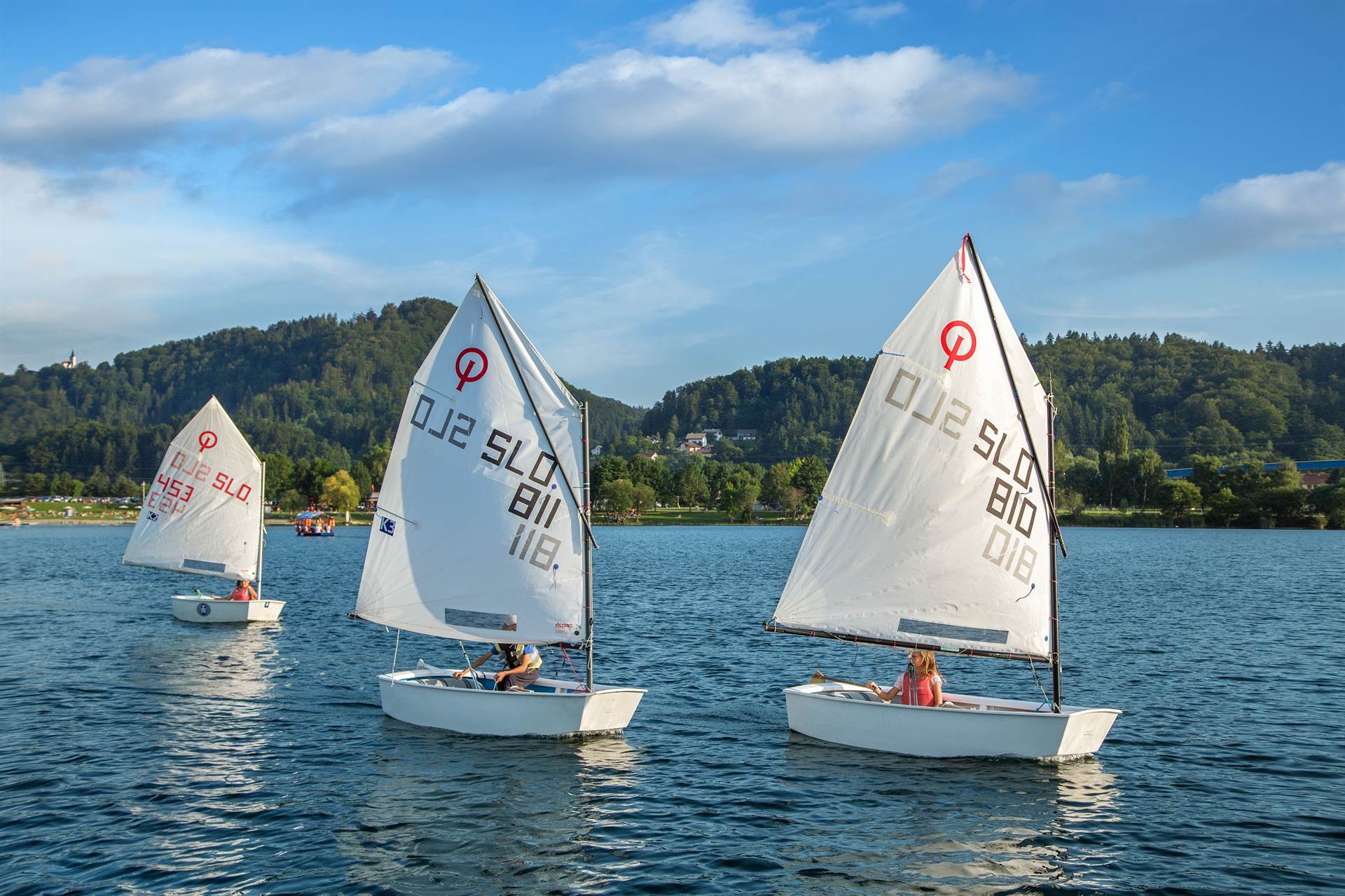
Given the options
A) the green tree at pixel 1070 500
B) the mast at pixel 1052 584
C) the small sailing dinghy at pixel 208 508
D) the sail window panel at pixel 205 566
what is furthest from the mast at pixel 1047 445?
the green tree at pixel 1070 500

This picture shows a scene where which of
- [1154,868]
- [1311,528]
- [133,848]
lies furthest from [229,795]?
Result: [1311,528]

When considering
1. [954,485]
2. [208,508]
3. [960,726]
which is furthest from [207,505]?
[960,726]

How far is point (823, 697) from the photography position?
22828mm

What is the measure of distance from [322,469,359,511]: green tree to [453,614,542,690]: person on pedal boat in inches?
6992

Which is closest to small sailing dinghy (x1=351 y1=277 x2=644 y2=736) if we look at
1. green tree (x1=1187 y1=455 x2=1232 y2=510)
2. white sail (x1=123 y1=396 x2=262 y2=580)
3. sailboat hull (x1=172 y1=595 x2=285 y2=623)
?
sailboat hull (x1=172 y1=595 x2=285 y2=623)

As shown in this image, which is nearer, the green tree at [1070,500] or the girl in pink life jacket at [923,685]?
the girl in pink life jacket at [923,685]

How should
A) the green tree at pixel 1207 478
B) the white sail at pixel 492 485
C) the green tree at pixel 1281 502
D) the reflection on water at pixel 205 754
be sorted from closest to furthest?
1. the reflection on water at pixel 205 754
2. the white sail at pixel 492 485
3. the green tree at pixel 1281 502
4. the green tree at pixel 1207 478

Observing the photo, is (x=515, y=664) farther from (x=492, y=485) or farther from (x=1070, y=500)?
(x=1070, y=500)

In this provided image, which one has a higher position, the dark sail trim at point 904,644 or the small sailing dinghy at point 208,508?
the small sailing dinghy at point 208,508

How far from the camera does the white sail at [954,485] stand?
22281mm

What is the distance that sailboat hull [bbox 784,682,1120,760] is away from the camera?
2108 centimetres

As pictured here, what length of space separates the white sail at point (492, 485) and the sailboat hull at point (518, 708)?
1.40m

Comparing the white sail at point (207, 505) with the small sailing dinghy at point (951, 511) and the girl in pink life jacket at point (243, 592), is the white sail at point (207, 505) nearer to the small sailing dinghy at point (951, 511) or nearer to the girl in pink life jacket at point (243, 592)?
the girl in pink life jacket at point (243, 592)

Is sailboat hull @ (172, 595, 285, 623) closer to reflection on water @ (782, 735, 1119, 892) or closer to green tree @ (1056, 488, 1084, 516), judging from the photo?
reflection on water @ (782, 735, 1119, 892)
